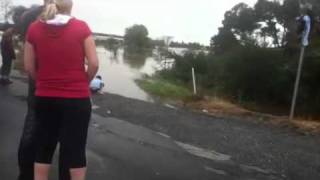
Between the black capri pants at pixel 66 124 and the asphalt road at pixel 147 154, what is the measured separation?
1619 millimetres

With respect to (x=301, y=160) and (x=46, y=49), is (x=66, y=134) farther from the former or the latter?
(x=301, y=160)

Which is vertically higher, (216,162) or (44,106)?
(44,106)

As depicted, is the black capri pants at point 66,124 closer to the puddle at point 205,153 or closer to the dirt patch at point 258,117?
the puddle at point 205,153

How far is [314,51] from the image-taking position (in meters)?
31.3

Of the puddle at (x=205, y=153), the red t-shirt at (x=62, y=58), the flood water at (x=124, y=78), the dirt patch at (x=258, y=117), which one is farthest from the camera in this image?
the flood water at (x=124, y=78)

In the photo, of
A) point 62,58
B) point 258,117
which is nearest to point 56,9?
point 62,58

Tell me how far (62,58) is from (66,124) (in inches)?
21.0

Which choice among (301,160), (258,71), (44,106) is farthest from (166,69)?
(44,106)

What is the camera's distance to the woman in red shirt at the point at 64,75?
4.68 metres

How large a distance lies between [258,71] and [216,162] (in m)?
29.4

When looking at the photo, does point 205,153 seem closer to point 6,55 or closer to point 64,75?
point 64,75

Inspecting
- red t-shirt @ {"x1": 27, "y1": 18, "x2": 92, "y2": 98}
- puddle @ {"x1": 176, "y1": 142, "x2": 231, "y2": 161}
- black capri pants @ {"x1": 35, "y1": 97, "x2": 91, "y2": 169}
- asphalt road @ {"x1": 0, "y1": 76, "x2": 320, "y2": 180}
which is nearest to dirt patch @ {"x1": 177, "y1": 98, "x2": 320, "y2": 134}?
asphalt road @ {"x1": 0, "y1": 76, "x2": 320, "y2": 180}

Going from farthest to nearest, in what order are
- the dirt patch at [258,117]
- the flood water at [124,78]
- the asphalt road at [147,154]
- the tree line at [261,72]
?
the tree line at [261,72]
the flood water at [124,78]
the dirt patch at [258,117]
the asphalt road at [147,154]

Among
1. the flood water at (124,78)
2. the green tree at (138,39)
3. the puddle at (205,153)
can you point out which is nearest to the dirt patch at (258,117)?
the puddle at (205,153)
